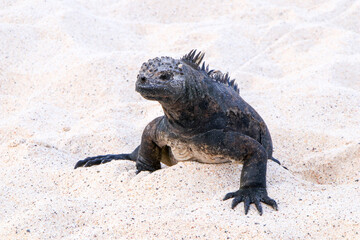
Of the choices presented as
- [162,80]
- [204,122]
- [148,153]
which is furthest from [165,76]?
[148,153]

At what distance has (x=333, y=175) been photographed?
4492mm

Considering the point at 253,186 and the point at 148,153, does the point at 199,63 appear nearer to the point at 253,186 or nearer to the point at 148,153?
the point at 148,153

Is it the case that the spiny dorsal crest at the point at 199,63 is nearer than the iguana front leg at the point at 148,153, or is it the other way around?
the spiny dorsal crest at the point at 199,63

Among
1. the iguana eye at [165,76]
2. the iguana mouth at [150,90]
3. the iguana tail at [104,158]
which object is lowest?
the iguana tail at [104,158]

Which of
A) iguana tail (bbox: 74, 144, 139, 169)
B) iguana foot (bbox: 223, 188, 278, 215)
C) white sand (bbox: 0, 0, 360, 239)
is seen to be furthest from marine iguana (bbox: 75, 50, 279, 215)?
iguana tail (bbox: 74, 144, 139, 169)

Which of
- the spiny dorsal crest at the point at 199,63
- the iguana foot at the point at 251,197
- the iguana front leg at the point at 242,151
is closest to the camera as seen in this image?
the iguana foot at the point at 251,197

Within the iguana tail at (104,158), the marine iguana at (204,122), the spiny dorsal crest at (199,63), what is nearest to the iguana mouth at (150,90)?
the marine iguana at (204,122)

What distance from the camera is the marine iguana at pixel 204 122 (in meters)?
3.41

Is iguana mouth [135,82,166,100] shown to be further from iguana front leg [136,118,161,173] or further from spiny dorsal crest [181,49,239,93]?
iguana front leg [136,118,161,173]

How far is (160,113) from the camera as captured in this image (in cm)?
547

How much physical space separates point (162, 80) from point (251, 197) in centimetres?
98

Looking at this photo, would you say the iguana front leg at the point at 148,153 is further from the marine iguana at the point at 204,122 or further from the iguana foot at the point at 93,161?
the iguana foot at the point at 93,161

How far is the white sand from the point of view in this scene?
3275mm

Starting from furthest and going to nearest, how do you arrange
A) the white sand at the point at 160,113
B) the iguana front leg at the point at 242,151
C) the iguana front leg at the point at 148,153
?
the iguana front leg at the point at 148,153, the iguana front leg at the point at 242,151, the white sand at the point at 160,113
